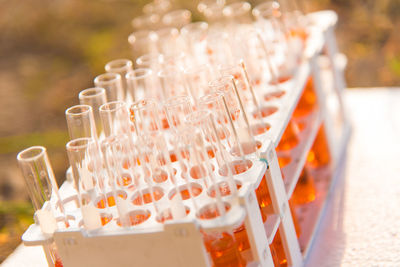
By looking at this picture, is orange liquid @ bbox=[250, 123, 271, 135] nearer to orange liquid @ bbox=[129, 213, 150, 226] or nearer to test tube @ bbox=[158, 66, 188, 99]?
test tube @ bbox=[158, 66, 188, 99]

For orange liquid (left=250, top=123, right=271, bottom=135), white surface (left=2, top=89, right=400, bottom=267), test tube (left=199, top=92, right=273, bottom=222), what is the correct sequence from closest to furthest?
test tube (left=199, top=92, right=273, bottom=222)
orange liquid (left=250, top=123, right=271, bottom=135)
white surface (left=2, top=89, right=400, bottom=267)

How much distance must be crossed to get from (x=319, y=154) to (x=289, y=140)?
31 centimetres

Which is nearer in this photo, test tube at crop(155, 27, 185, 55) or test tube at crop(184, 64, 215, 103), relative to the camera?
test tube at crop(184, 64, 215, 103)

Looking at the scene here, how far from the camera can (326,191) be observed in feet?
5.89

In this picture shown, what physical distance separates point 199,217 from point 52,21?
342 cm

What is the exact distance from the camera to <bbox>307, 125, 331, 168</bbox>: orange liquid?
6.12 ft

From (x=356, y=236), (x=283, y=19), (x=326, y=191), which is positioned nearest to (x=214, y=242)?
(x=356, y=236)

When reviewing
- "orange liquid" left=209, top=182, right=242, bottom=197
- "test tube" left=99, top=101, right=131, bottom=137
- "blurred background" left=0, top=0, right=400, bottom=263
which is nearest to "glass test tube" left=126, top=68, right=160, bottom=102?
"test tube" left=99, top=101, right=131, bottom=137

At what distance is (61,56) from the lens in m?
4.09

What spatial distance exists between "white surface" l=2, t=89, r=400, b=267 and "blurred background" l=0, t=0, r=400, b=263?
3.10 ft

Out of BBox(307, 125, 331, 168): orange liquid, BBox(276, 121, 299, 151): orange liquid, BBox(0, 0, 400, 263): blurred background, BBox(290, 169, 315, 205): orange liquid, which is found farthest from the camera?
BBox(0, 0, 400, 263): blurred background

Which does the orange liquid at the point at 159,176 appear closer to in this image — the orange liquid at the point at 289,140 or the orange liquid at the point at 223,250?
the orange liquid at the point at 223,250

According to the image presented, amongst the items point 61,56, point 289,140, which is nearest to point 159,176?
point 289,140

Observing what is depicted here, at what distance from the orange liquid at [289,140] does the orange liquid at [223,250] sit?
1.65ft
